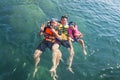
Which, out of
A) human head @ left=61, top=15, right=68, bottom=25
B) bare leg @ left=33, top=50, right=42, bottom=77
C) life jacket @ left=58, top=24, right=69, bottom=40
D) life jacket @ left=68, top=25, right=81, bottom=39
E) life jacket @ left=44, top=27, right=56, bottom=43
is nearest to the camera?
bare leg @ left=33, top=50, right=42, bottom=77

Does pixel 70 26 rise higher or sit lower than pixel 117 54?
higher

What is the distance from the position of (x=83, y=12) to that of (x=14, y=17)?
5.76 meters

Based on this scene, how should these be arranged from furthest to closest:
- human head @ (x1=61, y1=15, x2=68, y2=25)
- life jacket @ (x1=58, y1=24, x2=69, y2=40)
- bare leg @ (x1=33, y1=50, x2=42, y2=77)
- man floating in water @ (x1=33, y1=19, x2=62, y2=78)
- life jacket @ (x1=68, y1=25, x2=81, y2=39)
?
life jacket @ (x1=68, y1=25, x2=81, y2=39)
life jacket @ (x1=58, y1=24, x2=69, y2=40)
human head @ (x1=61, y1=15, x2=68, y2=25)
man floating in water @ (x1=33, y1=19, x2=62, y2=78)
bare leg @ (x1=33, y1=50, x2=42, y2=77)

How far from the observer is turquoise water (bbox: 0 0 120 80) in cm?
1198

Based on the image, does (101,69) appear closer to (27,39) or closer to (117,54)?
(117,54)

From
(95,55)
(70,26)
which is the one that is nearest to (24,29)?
(70,26)

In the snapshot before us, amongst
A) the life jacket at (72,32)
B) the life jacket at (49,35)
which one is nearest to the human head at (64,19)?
the life jacket at (72,32)

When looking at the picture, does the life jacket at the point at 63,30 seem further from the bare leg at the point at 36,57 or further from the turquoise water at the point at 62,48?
the bare leg at the point at 36,57

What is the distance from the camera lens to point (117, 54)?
46.6ft

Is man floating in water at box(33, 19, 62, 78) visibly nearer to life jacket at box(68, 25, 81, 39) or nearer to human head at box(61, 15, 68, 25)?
human head at box(61, 15, 68, 25)

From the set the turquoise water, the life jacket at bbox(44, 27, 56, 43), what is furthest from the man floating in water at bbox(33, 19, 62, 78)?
the turquoise water

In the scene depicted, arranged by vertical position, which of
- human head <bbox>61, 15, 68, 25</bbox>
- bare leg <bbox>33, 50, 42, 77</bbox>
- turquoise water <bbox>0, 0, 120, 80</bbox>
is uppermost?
human head <bbox>61, 15, 68, 25</bbox>

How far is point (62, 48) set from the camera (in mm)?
13922


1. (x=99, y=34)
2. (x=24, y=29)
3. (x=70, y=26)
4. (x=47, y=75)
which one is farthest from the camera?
(x=99, y=34)
